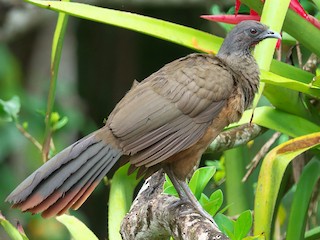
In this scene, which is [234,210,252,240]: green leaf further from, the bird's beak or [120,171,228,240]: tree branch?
the bird's beak

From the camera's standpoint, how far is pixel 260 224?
2.29 meters

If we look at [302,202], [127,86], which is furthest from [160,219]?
[127,86]

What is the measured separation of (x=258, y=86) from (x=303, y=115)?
165 millimetres

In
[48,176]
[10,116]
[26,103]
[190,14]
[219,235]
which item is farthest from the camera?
[190,14]

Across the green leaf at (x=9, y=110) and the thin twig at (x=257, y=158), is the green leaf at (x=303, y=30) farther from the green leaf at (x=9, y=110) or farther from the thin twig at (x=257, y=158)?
the green leaf at (x=9, y=110)

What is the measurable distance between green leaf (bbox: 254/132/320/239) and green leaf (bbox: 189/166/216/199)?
133 mm

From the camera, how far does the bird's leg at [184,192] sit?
2.30 meters

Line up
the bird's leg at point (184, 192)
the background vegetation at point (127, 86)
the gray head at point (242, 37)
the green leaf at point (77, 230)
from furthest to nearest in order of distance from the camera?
the gray head at point (242, 37) → the green leaf at point (77, 230) → the background vegetation at point (127, 86) → the bird's leg at point (184, 192)

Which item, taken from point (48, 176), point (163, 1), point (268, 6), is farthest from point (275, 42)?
point (163, 1)

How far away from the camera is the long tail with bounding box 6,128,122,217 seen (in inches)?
86.5

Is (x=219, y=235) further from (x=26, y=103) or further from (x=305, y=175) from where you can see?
(x=26, y=103)

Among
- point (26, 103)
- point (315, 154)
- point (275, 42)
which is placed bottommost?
point (26, 103)

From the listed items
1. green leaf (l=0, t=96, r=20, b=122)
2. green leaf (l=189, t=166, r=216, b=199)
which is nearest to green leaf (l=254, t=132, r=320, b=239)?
green leaf (l=189, t=166, r=216, b=199)

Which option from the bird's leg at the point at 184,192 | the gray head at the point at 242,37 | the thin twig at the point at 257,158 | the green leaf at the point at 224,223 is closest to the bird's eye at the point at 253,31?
the gray head at the point at 242,37
